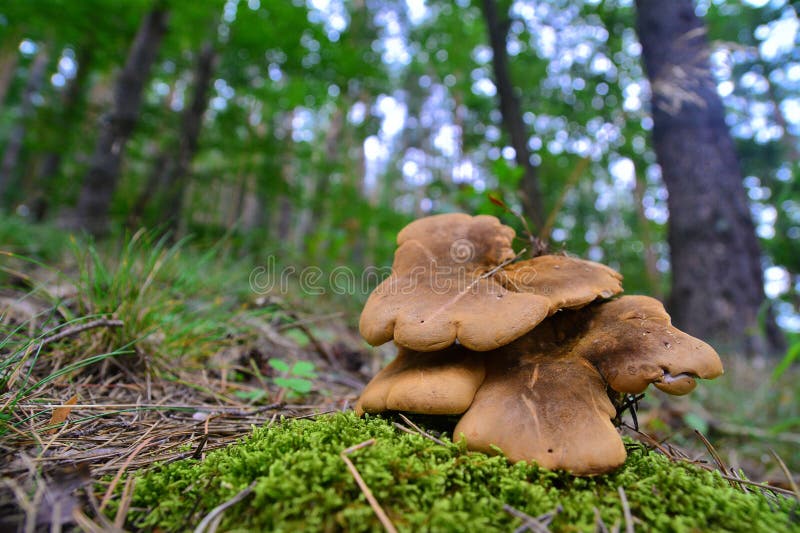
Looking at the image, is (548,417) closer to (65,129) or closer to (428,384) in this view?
(428,384)

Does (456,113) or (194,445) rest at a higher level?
(456,113)

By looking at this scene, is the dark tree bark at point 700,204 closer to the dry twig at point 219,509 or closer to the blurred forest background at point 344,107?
the blurred forest background at point 344,107

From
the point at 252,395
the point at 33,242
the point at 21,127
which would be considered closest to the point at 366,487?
the point at 252,395

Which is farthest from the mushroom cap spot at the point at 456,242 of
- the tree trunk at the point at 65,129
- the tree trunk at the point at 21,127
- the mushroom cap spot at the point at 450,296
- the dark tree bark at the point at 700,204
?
the tree trunk at the point at 21,127

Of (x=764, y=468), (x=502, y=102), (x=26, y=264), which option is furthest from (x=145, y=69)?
(x=764, y=468)

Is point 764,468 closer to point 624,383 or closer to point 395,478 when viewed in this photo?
point 624,383
